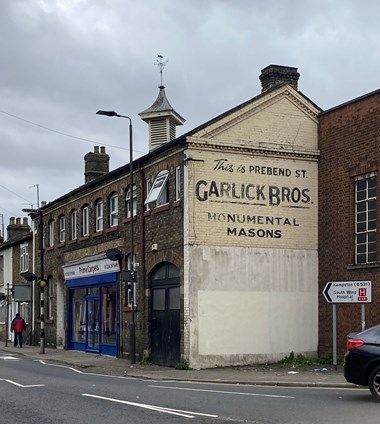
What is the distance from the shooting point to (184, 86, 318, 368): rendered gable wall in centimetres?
2314

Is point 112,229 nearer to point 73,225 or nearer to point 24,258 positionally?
point 73,225

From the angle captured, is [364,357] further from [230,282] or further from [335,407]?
[230,282]

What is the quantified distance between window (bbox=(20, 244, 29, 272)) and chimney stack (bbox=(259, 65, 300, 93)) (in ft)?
73.7

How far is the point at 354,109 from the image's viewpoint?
23.0 m

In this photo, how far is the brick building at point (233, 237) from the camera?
914 inches

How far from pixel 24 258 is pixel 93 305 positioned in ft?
46.4

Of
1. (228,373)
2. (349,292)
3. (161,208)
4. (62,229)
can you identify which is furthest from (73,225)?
(349,292)

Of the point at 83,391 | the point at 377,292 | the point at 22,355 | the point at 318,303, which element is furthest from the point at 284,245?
the point at 22,355

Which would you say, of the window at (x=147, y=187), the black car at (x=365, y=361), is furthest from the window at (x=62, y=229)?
the black car at (x=365, y=361)

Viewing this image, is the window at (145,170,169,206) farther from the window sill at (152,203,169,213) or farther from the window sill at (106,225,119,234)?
the window sill at (106,225,119,234)

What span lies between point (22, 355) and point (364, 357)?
2194 centimetres

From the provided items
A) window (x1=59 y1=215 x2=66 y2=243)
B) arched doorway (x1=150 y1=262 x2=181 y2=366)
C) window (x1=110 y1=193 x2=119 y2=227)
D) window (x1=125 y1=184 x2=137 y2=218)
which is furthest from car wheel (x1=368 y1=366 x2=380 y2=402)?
window (x1=59 y1=215 x2=66 y2=243)

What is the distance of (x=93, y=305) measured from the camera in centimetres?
3247

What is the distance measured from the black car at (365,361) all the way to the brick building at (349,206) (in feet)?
24.7
